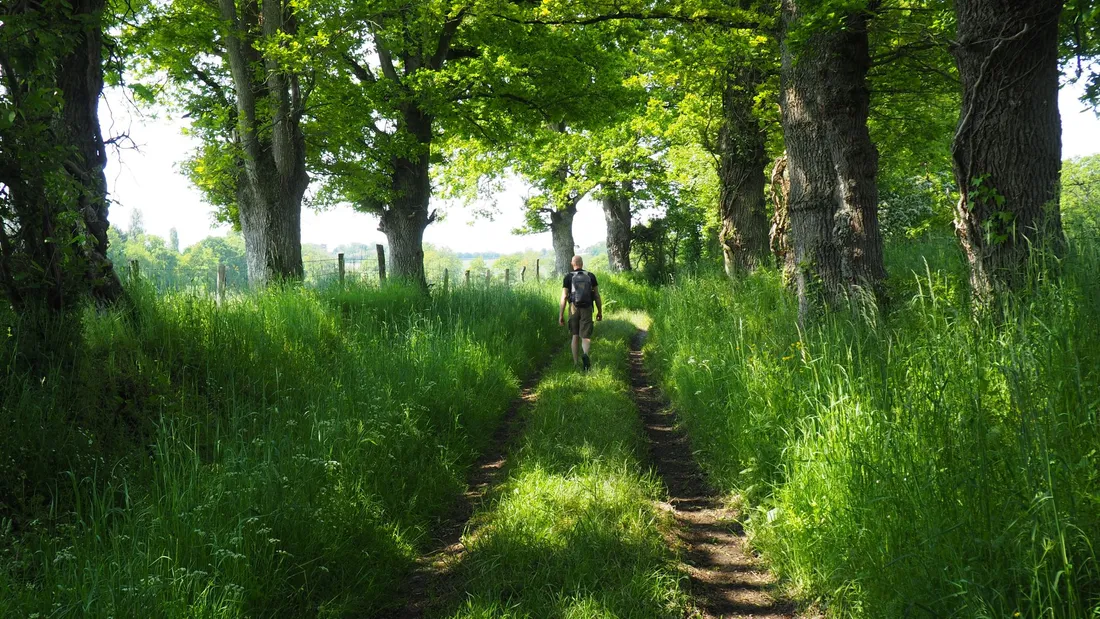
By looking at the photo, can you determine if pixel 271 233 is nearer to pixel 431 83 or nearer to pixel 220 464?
pixel 431 83

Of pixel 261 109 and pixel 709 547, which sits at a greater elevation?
pixel 261 109

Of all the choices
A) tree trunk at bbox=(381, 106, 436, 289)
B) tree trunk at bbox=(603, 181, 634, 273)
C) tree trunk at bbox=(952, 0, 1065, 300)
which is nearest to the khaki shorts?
tree trunk at bbox=(381, 106, 436, 289)

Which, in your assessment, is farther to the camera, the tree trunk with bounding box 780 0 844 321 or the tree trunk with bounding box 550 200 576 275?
the tree trunk with bounding box 550 200 576 275

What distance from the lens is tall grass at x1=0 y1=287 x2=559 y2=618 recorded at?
3.09 meters

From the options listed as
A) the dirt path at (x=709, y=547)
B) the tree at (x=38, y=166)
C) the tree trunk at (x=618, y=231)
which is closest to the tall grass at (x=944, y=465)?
the dirt path at (x=709, y=547)

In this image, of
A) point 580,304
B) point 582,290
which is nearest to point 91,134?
point 580,304

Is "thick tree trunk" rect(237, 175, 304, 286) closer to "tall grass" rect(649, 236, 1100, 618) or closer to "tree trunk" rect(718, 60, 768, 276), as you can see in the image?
"tree trunk" rect(718, 60, 768, 276)

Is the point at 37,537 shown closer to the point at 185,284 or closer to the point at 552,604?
the point at 552,604

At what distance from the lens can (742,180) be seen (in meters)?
13.3

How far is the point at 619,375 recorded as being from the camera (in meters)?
9.87

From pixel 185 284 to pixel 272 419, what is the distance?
2978 mm

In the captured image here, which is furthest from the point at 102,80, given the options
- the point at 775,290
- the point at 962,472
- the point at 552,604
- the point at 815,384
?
the point at 775,290

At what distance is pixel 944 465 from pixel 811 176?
16.2 ft

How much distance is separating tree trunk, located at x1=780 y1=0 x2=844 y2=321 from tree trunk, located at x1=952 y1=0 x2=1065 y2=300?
2178 millimetres
